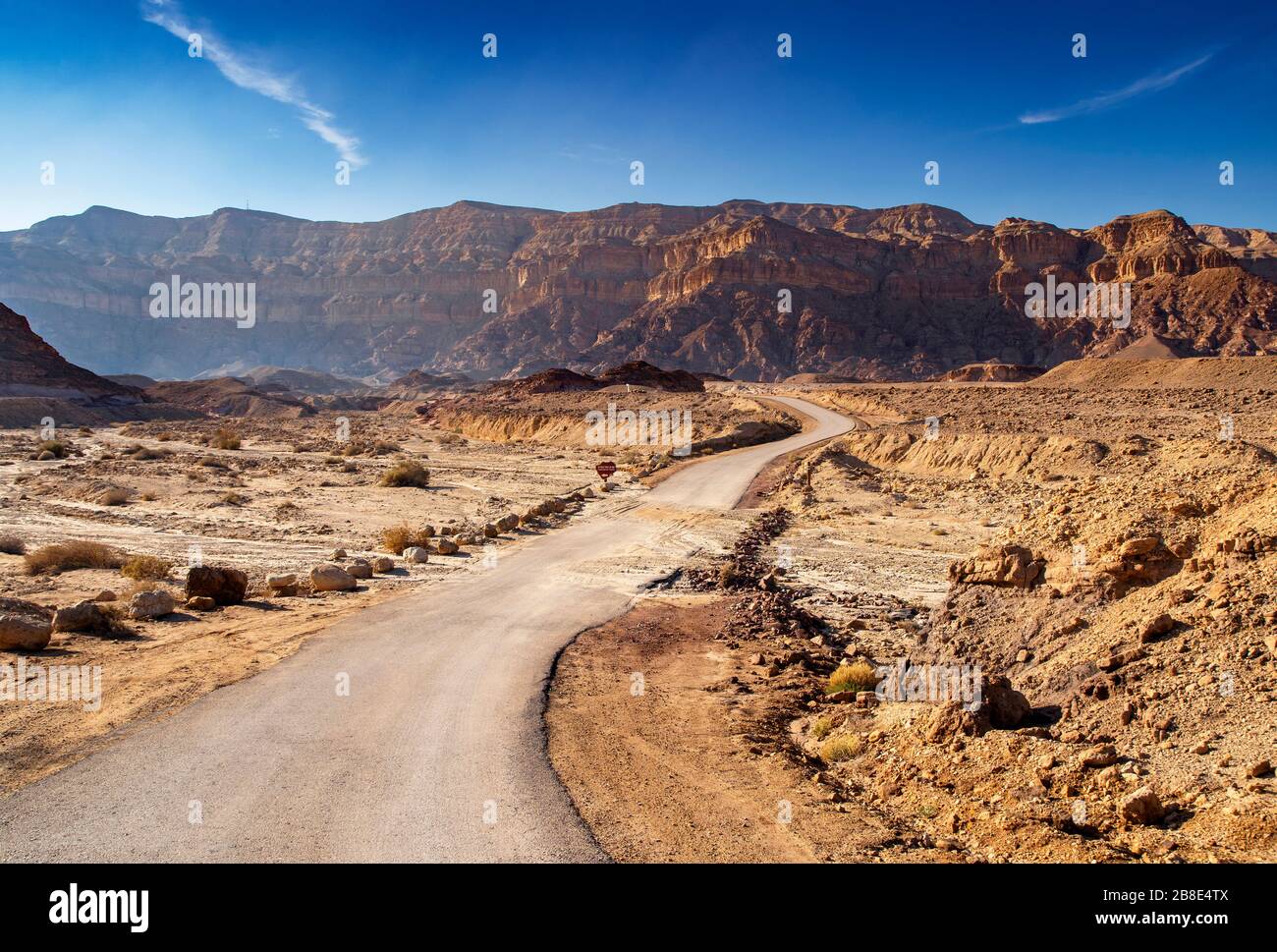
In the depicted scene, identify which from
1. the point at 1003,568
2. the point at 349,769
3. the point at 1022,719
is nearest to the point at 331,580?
the point at 349,769

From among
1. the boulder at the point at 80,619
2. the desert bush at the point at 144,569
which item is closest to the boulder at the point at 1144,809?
the boulder at the point at 80,619

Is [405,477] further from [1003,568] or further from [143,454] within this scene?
[1003,568]

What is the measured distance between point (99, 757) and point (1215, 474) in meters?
11.8

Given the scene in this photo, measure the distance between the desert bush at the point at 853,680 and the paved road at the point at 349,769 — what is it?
3.77 meters

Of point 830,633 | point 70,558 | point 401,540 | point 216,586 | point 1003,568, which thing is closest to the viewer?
point 1003,568

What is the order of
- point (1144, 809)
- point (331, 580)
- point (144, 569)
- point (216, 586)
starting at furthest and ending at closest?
1. point (144, 569)
2. point (331, 580)
3. point (216, 586)
4. point (1144, 809)

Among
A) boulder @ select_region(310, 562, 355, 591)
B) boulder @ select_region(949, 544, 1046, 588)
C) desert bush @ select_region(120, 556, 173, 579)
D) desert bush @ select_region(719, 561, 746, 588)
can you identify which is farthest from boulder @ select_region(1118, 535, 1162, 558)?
desert bush @ select_region(120, 556, 173, 579)

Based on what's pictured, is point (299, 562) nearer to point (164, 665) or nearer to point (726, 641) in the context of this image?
point (164, 665)

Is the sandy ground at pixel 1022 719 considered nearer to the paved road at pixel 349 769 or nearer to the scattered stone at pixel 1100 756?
the scattered stone at pixel 1100 756

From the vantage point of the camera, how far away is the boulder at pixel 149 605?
478 inches

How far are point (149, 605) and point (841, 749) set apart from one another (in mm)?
10933

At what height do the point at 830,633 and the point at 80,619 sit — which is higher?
the point at 80,619

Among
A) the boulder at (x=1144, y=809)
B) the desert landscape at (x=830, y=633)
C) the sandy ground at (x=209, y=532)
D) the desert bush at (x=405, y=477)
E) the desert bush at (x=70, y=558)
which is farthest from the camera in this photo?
the desert bush at (x=405, y=477)

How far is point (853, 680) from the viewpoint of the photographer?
31.6 feet
